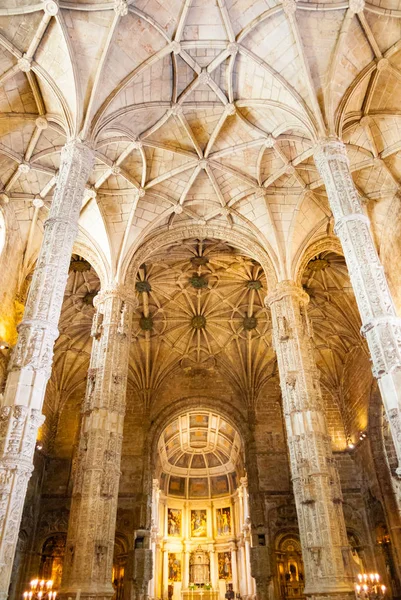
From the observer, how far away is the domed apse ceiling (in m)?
36.8

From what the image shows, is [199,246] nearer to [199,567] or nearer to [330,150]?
[330,150]

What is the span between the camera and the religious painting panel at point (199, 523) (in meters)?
38.0

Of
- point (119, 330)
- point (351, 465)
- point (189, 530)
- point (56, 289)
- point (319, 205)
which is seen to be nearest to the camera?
point (56, 289)

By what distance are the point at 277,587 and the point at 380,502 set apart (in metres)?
7.50

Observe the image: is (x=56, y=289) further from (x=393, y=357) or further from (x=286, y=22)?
(x=286, y=22)

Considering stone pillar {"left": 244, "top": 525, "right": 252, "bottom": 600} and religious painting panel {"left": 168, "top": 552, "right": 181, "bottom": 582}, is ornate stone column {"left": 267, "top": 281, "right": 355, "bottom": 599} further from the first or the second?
religious painting panel {"left": 168, "top": 552, "right": 181, "bottom": 582}

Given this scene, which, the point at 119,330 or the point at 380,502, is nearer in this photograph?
the point at 119,330

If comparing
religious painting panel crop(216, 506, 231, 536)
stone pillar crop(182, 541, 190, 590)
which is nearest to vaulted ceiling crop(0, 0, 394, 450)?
religious painting panel crop(216, 506, 231, 536)

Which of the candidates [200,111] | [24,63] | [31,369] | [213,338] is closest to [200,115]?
[200,111]

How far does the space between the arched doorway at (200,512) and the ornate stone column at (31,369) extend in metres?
25.4

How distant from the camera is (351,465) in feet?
93.5

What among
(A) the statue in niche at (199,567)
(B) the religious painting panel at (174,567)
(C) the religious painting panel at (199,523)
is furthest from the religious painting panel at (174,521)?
(A) the statue in niche at (199,567)

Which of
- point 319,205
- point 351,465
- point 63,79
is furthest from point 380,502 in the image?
point 63,79

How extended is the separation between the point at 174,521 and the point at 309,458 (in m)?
28.4
